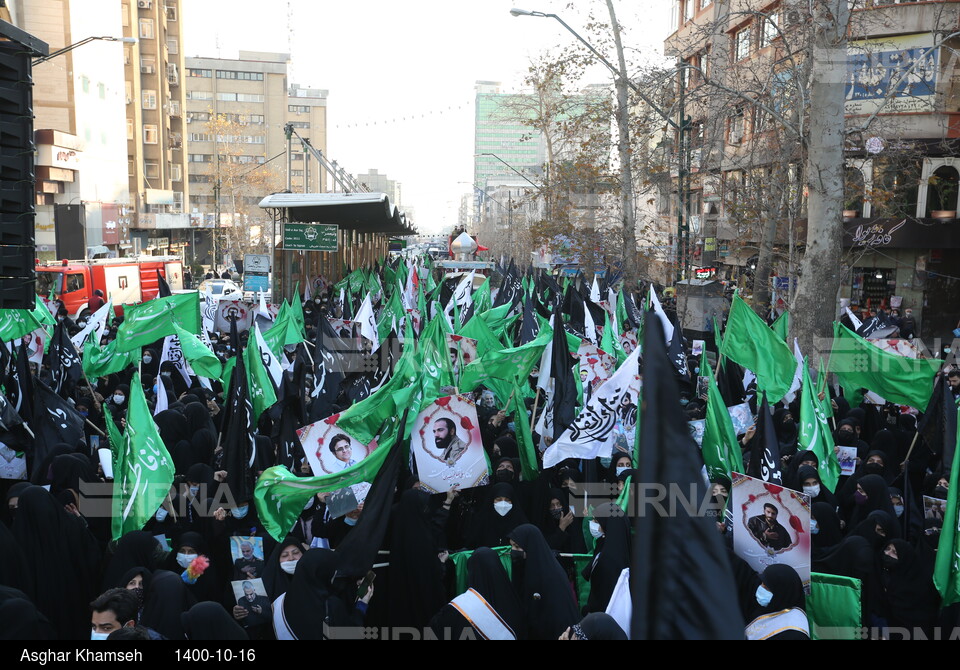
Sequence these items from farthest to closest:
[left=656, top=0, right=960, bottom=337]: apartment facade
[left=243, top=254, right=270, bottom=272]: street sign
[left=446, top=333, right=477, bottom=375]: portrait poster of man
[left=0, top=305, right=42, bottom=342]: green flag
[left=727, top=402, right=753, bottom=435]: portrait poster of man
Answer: [left=243, top=254, right=270, bottom=272]: street sign
[left=656, top=0, right=960, bottom=337]: apartment facade
[left=0, top=305, right=42, bottom=342]: green flag
[left=446, top=333, right=477, bottom=375]: portrait poster of man
[left=727, top=402, right=753, bottom=435]: portrait poster of man

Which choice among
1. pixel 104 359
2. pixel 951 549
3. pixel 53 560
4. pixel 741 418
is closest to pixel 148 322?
pixel 104 359

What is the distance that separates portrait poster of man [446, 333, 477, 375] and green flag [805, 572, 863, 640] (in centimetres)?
527

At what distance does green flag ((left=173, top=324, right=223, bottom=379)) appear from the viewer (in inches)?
379

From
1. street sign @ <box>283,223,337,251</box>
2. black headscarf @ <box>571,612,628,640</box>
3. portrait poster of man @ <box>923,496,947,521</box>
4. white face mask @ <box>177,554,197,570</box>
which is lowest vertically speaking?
white face mask @ <box>177,554,197,570</box>

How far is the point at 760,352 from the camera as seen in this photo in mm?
9156

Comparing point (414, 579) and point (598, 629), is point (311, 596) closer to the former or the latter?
point (414, 579)

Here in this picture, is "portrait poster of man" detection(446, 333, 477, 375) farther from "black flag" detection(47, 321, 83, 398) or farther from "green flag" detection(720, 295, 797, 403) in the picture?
"black flag" detection(47, 321, 83, 398)

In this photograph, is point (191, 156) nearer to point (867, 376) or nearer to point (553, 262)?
point (553, 262)

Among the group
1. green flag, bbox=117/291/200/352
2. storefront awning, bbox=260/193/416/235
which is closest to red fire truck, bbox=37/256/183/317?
storefront awning, bbox=260/193/416/235

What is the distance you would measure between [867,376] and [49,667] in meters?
7.68

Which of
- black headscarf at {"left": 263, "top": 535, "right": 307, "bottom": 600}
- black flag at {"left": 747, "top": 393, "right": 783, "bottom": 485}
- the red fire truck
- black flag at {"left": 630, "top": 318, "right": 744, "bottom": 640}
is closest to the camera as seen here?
black flag at {"left": 630, "top": 318, "right": 744, "bottom": 640}

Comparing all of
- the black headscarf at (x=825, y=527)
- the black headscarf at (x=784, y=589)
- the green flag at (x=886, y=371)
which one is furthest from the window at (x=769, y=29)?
the black headscarf at (x=784, y=589)

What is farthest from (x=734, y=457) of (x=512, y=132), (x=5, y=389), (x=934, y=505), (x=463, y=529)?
(x=512, y=132)

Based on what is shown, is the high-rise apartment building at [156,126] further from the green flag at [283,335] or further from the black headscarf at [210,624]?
the black headscarf at [210,624]
